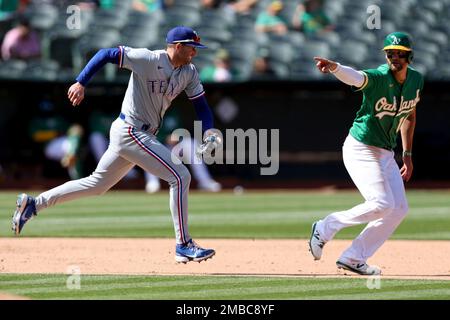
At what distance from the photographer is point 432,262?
8.58m

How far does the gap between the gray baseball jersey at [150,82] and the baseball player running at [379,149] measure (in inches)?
57.0

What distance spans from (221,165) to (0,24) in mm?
5070

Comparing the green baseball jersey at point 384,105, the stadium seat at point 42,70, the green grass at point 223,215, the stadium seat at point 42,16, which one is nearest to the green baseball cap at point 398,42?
the green baseball jersey at point 384,105

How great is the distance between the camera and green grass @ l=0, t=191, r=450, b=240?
11.7 meters

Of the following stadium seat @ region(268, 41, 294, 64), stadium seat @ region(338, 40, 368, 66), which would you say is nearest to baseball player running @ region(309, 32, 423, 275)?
stadium seat @ region(268, 41, 294, 64)

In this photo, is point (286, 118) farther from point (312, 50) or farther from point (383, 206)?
point (383, 206)

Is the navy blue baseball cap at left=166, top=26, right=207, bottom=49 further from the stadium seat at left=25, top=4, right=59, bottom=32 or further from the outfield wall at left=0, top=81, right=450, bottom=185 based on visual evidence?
the stadium seat at left=25, top=4, right=59, bottom=32

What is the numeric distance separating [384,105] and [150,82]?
6.01 feet

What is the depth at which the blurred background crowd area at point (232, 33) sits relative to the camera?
61.6 feet

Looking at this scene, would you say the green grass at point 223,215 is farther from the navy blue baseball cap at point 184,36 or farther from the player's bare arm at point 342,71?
the player's bare arm at point 342,71

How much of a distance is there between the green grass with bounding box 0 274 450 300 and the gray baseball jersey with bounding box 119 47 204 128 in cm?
137

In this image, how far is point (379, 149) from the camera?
7430 mm

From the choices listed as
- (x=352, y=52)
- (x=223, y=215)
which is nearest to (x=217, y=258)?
(x=223, y=215)

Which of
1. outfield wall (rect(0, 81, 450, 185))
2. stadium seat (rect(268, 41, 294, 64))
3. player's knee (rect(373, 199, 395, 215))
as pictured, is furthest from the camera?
stadium seat (rect(268, 41, 294, 64))
